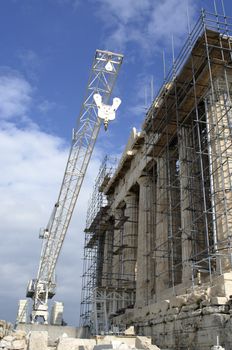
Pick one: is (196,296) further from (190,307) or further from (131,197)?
(131,197)

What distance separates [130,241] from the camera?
121ft

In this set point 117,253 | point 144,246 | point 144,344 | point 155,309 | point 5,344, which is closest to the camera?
point 144,344

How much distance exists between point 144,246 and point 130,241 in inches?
212

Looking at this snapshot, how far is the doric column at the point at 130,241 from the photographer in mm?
36125

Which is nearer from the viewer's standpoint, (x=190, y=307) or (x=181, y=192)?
(x=190, y=307)

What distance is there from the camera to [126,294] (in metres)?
36.4

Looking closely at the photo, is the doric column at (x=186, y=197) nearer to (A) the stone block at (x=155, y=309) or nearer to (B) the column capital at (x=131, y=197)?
(A) the stone block at (x=155, y=309)

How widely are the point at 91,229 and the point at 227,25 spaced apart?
30.8 meters

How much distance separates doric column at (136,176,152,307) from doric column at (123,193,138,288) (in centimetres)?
411

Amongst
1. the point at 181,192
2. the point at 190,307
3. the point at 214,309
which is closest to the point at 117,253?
the point at 181,192

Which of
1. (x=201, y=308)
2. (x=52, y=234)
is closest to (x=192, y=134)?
(x=201, y=308)

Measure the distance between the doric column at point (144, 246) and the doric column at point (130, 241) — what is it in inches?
162

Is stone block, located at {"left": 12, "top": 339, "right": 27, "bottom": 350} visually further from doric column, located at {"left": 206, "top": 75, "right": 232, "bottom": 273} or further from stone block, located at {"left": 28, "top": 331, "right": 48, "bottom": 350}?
doric column, located at {"left": 206, "top": 75, "right": 232, "bottom": 273}

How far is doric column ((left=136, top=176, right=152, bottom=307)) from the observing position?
99.1ft
